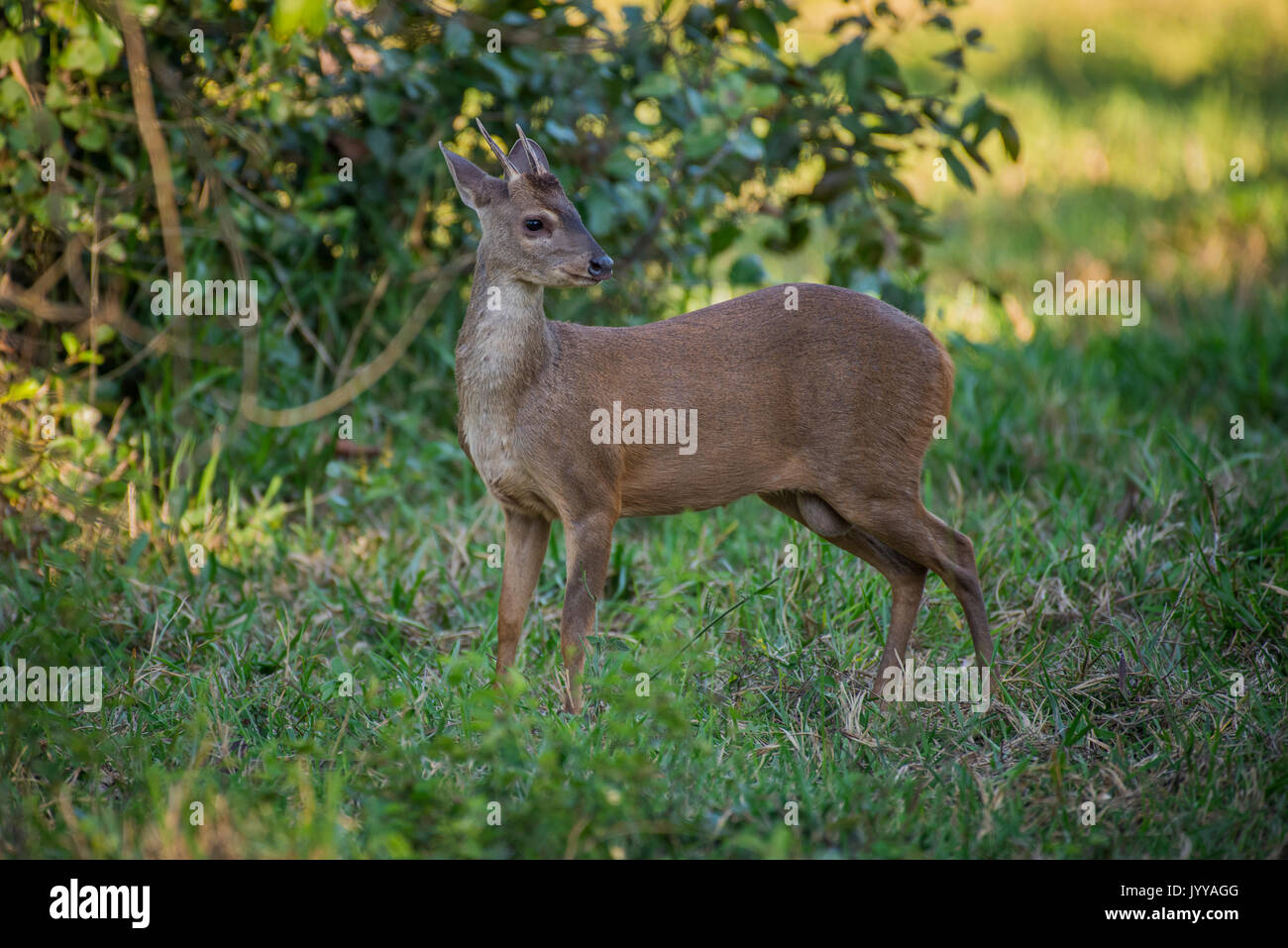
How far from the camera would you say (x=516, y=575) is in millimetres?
4719

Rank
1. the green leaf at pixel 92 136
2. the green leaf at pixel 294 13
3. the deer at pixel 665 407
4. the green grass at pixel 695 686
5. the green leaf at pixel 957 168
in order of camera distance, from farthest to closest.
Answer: the green leaf at pixel 957 168 → the green leaf at pixel 92 136 → the deer at pixel 665 407 → the green grass at pixel 695 686 → the green leaf at pixel 294 13

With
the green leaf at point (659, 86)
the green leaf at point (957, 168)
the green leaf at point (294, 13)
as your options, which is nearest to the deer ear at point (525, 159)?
the green leaf at point (659, 86)

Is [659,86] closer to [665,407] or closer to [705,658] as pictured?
[665,407]

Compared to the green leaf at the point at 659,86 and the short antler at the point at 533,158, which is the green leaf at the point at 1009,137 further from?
the short antler at the point at 533,158

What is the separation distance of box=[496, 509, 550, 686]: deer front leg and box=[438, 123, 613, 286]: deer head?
874 millimetres

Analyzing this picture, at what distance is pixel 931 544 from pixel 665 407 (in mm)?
1032

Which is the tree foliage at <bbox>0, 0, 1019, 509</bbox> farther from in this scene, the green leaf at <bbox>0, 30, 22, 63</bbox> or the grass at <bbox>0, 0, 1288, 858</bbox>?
the grass at <bbox>0, 0, 1288, 858</bbox>

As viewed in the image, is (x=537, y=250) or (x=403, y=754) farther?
(x=537, y=250)

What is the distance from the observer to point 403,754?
12.2 ft

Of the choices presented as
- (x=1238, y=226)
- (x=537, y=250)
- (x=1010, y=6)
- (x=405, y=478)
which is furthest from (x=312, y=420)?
(x=1010, y=6)

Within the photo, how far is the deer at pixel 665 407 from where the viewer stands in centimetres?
445

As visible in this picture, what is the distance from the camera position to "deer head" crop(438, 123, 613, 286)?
432 cm
